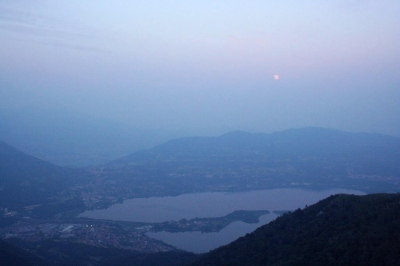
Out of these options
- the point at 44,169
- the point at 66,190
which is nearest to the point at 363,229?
the point at 66,190

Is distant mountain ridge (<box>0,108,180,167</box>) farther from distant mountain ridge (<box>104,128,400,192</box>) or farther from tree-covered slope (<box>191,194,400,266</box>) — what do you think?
tree-covered slope (<box>191,194,400,266</box>)

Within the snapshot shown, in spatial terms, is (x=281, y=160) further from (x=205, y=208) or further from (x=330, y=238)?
(x=330, y=238)

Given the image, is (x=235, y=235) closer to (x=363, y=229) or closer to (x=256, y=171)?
(x=363, y=229)

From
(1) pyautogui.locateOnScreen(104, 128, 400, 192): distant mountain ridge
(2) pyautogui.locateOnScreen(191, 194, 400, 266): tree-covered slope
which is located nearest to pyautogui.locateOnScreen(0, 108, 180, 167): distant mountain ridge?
(1) pyautogui.locateOnScreen(104, 128, 400, 192): distant mountain ridge

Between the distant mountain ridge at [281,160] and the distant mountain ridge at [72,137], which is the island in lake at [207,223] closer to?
the distant mountain ridge at [281,160]

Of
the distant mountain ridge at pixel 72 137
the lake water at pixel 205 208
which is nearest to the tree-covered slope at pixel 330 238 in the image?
the lake water at pixel 205 208
